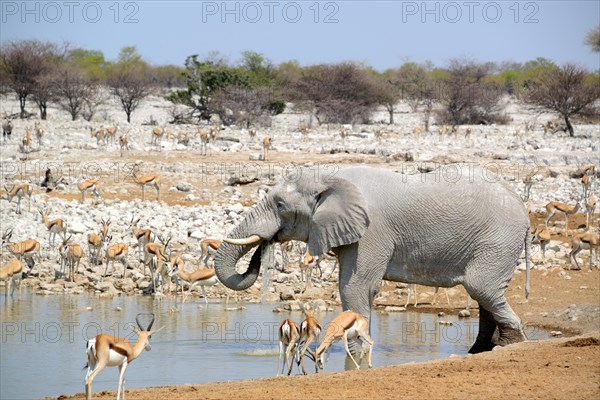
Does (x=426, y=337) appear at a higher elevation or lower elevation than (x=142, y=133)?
lower

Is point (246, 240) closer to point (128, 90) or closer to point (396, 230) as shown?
point (396, 230)

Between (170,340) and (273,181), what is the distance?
39.7 feet

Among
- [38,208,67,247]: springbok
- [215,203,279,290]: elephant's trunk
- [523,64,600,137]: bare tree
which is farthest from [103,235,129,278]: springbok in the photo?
[523,64,600,137]: bare tree

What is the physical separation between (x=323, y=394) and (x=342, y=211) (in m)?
2.61

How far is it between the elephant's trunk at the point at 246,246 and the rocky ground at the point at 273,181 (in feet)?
3.16

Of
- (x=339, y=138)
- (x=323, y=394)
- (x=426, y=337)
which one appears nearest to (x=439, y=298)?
(x=426, y=337)

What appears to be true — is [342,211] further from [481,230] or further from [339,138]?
[339,138]

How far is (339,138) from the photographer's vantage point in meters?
36.8

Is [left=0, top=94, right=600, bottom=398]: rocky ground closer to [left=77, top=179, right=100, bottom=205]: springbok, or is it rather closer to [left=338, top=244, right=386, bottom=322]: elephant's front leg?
[left=77, top=179, right=100, bottom=205]: springbok

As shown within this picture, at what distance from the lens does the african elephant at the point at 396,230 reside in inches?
400

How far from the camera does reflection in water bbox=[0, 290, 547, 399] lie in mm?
10914

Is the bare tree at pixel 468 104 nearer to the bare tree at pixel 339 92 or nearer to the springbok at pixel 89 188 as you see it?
the bare tree at pixel 339 92

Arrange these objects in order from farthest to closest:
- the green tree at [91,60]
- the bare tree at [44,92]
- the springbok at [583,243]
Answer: the green tree at [91,60] → the bare tree at [44,92] → the springbok at [583,243]

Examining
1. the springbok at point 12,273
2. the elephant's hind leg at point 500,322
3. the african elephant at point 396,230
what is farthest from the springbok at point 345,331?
the springbok at point 12,273
